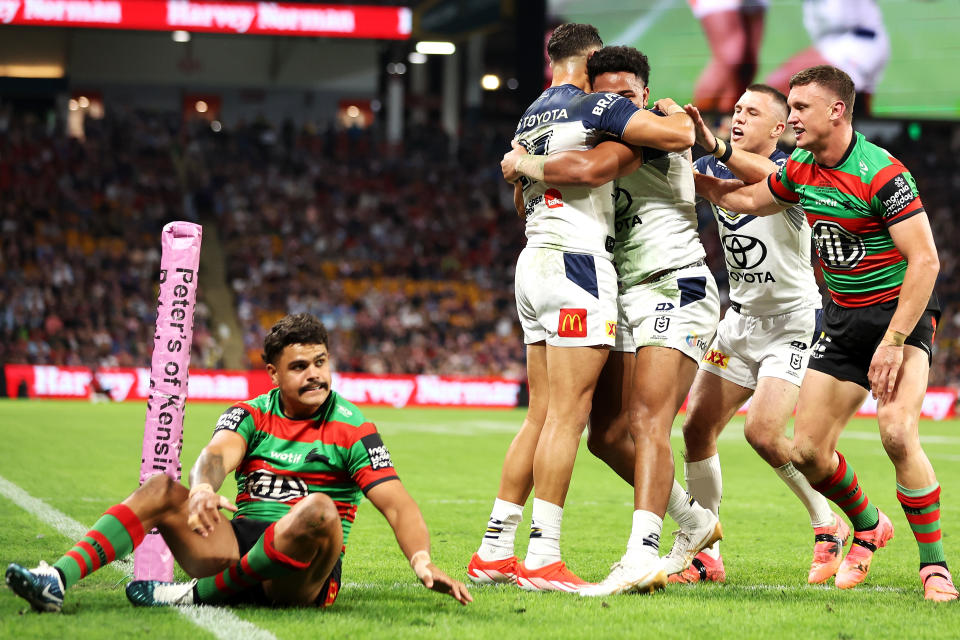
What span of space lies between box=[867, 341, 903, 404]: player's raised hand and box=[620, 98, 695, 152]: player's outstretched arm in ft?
4.16

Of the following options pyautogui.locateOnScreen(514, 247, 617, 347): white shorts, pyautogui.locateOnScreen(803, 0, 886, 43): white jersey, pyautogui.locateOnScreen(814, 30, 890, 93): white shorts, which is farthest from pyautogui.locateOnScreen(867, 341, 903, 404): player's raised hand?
pyautogui.locateOnScreen(803, 0, 886, 43): white jersey

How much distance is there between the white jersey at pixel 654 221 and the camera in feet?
19.0

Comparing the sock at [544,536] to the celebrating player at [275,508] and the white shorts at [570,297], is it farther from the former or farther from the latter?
the celebrating player at [275,508]

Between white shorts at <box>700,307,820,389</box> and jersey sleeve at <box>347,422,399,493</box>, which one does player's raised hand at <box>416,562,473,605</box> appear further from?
white shorts at <box>700,307,820,389</box>

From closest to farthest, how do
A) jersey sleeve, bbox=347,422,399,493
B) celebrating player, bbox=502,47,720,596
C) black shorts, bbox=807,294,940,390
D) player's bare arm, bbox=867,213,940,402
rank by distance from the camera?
jersey sleeve, bbox=347,422,399,493, player's bare arm, bbox=867,213,940,402, celebrating player, bbox=502,47,720,596, black shorts, bbox=807,294,940,390

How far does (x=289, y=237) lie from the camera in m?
30.5

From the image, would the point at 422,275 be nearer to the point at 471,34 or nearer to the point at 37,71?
the point at 471,34

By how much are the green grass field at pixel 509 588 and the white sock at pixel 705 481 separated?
0.42m

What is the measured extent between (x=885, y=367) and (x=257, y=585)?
286 cm

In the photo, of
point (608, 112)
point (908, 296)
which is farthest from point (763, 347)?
point (608, 112)

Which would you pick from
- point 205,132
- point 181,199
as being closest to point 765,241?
point 181,199

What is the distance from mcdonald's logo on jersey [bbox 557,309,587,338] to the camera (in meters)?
5.46

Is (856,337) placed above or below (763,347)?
above

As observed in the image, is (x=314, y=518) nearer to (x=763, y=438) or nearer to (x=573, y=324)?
(x=573, y=324)
